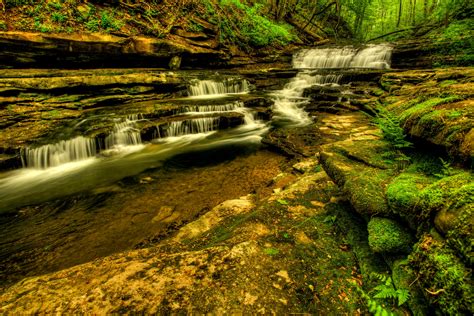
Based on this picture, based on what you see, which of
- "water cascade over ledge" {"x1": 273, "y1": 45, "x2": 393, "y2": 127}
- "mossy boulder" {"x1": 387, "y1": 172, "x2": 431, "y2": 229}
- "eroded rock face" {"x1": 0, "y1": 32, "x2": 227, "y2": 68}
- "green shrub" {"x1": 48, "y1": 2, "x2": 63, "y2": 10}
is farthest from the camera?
"green shrub" {"x1": 48, "y1": 2, "x2": 63, "y2": 10}

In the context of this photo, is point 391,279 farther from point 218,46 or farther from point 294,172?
point 218,46

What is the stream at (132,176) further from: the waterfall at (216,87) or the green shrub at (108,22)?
the green shrub at (108,22)

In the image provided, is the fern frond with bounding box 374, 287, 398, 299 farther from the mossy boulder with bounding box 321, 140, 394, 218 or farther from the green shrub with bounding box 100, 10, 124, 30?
the green shrub with bounding box 100, 10, 124, 30

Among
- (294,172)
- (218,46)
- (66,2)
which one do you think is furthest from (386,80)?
(66,2)

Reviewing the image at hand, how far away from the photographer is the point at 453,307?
3.85 feet

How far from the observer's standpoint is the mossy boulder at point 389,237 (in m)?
1.71

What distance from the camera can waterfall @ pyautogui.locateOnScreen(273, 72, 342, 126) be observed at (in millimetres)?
9883

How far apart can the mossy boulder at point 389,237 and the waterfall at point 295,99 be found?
7497 mm

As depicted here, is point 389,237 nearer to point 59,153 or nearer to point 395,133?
point 395,133

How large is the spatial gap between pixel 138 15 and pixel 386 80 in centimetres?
1306

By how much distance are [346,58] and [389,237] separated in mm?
17908

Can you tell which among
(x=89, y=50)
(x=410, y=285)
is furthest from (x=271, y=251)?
(x=89, y=50)

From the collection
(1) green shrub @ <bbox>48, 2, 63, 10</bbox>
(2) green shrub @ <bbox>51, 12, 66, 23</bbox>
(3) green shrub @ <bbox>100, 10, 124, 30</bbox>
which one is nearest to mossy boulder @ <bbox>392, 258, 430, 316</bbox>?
(3) green shrub @ <bbox>100, 10, 124, 30</bbox>

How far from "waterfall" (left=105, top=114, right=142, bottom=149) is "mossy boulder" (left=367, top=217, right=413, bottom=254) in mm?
7861
